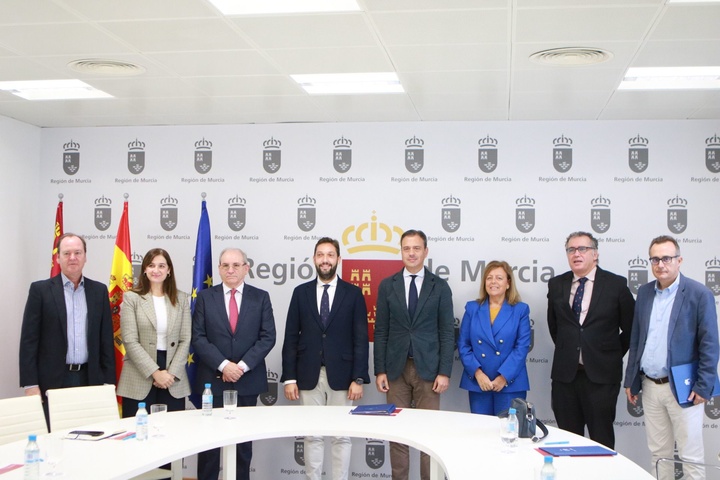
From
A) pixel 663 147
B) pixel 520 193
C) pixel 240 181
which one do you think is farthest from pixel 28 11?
pixel 663 147

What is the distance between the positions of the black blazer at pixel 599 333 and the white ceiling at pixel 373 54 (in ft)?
4.70

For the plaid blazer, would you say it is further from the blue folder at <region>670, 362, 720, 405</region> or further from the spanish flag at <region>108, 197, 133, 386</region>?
the blue folder at <region>670, 362, 720, 405</region>

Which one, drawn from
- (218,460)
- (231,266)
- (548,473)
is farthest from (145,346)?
(548,473)

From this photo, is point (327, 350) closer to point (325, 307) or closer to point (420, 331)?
point (325, 307)

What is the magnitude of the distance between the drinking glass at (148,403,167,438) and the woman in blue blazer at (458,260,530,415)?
7.90 ft

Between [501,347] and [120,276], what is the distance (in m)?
3.20

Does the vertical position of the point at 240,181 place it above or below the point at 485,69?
below

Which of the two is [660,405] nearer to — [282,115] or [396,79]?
[396,79]

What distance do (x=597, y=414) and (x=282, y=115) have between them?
3483 millimetres

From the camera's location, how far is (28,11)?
3.86 metres

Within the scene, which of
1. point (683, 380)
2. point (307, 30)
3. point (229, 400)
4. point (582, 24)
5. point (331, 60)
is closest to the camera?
point (582, 24)

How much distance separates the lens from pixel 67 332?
5.41m

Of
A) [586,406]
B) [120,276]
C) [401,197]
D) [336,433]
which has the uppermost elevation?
[401,197]

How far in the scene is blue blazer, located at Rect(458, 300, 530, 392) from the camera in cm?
563
